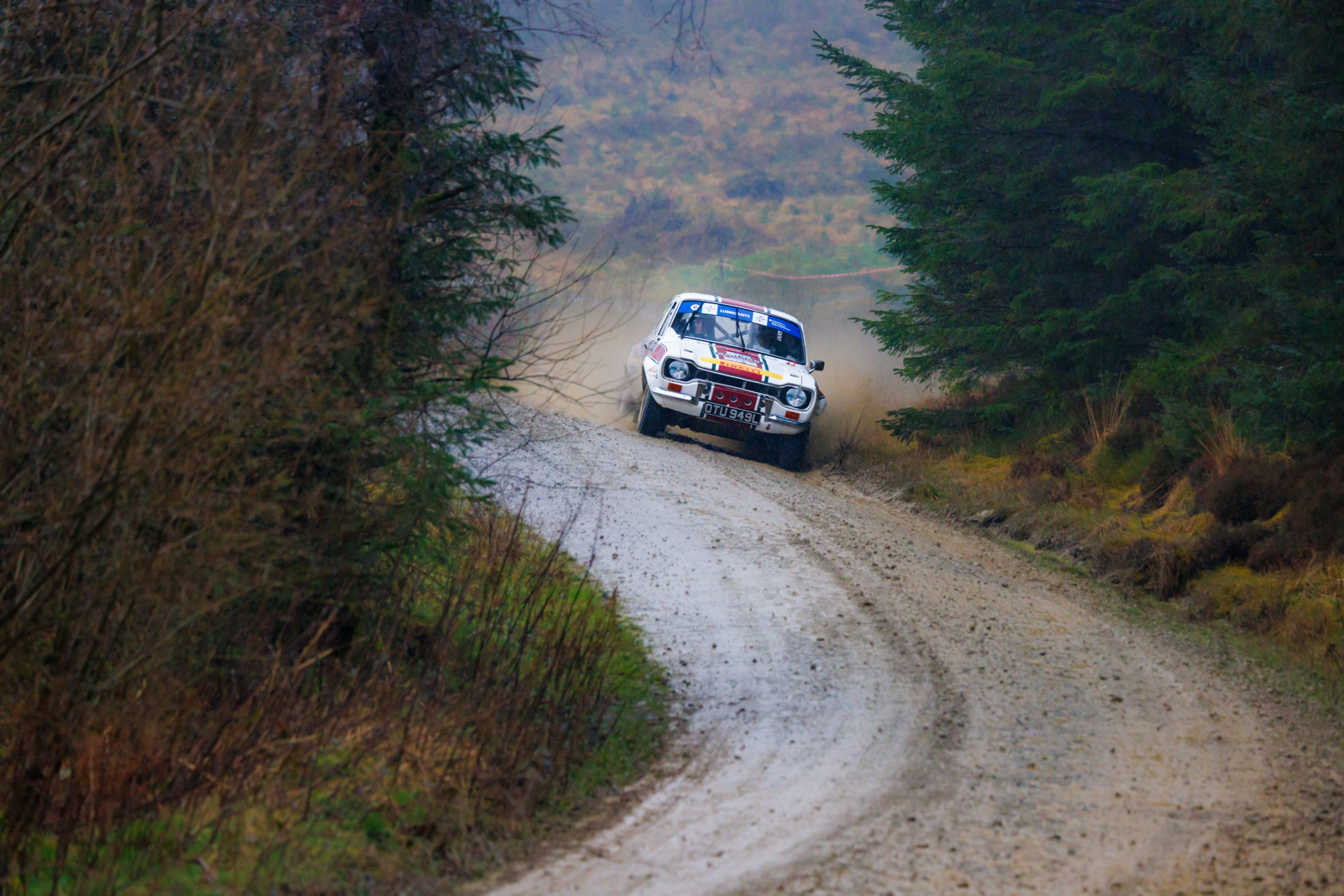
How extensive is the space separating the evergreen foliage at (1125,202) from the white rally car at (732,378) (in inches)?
59.9

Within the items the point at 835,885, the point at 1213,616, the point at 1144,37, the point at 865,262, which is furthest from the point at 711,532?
the point at 865,262

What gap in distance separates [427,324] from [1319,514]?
24.3 feet

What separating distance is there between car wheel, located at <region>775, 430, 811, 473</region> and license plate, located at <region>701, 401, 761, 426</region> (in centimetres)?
63

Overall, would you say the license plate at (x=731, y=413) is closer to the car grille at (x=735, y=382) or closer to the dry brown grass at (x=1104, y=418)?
the car grille at (x=735, y=382)

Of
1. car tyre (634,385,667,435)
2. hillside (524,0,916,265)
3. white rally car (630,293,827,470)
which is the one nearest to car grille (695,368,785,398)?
white rally car (630,293,827,470)

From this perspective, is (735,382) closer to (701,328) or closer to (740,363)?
(740,363)

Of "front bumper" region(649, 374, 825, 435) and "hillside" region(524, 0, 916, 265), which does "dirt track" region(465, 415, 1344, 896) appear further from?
"hillside" region(524, 0, 916, 265)

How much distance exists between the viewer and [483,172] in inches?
259

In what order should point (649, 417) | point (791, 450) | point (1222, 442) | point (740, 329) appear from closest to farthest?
point (1222, 442), point (791, 450), point (649, 417), point (740, 329)

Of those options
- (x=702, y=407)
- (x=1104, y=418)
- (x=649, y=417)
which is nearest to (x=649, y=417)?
(x=649, y=417)

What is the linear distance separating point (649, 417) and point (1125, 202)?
6951 millimetres

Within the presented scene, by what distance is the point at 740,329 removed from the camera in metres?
16.4

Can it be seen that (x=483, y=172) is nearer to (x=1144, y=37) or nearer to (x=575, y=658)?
(x=575, y=658)

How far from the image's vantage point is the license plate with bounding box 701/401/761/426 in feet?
49.8
